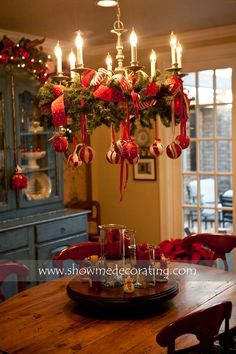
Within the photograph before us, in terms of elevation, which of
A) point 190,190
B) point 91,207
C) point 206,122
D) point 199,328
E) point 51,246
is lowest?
point 51,246

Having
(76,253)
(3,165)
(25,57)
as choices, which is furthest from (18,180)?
(76,253)

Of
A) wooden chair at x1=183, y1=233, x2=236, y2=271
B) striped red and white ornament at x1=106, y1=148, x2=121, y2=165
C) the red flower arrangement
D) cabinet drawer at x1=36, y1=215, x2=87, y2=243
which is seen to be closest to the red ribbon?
striped red and white ornament at x1=106, y1=148, x2=121, y2=165

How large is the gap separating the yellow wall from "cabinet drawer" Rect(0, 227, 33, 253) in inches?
53.4

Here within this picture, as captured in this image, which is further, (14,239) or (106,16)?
(14,239)

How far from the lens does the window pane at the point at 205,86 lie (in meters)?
4.43

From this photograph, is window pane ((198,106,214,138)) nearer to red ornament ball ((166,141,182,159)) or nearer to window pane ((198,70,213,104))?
window pane ((198,70,213,104))

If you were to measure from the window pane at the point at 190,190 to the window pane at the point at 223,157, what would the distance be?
283 millimetres

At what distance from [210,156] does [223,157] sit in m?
0.13

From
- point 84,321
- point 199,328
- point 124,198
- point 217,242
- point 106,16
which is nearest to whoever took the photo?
point 199,328

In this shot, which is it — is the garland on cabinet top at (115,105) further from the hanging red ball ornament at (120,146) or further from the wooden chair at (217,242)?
the wooden chair at (217,242)

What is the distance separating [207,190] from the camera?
4.56 metres

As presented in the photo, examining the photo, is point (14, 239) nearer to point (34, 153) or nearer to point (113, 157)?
point (34, 153)

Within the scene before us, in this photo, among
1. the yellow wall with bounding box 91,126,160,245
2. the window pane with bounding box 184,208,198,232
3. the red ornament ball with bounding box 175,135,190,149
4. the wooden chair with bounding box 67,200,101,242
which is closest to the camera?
the red ornament ball with bounding box 175,135,190,149

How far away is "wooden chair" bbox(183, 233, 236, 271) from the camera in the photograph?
3.10 meters
